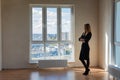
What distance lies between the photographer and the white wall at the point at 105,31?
785cm

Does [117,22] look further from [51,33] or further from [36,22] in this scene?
[36,22]

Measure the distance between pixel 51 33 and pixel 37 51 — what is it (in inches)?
32.2

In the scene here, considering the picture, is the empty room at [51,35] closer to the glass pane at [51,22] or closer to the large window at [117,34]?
the glass pane at [51,22]

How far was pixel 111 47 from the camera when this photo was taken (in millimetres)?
7766

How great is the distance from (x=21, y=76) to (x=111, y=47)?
288cm

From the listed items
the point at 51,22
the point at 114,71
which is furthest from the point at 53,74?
the point at 51,22

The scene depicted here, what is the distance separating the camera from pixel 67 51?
30.0 feet

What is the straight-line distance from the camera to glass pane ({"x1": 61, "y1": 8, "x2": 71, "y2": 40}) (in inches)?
358

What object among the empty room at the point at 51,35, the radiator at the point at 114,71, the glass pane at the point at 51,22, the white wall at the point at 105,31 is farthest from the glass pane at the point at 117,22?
the glass pane at the point at 51,22

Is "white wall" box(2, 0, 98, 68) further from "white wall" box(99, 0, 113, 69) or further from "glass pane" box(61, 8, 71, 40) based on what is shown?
"white wall" box(99, 0, 113, 69)

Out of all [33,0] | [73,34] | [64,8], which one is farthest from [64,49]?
[33,0]

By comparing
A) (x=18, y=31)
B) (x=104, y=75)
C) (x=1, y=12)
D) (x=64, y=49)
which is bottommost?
(x=104, y=75)

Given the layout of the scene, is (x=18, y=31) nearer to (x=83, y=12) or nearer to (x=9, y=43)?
(x=9, y=43)

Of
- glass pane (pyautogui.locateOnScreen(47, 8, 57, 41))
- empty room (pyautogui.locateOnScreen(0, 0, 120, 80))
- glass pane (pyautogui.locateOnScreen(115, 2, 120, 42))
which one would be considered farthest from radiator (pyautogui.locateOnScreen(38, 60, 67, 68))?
glass pane (pyautogui.locateOnScreen(115, 2, 120, 42))
